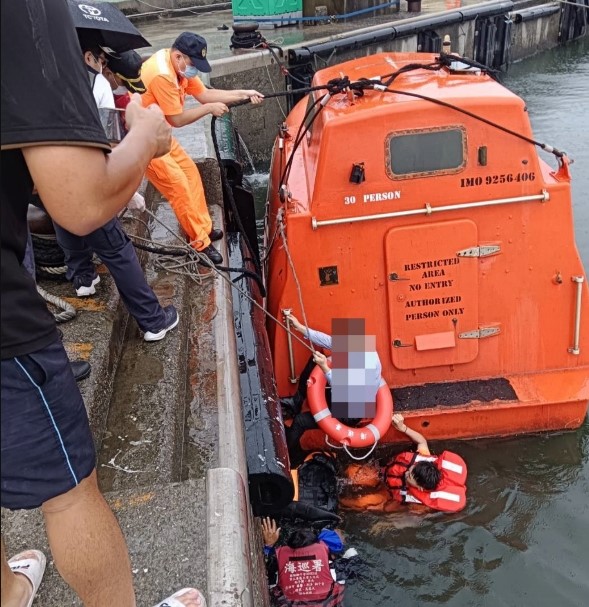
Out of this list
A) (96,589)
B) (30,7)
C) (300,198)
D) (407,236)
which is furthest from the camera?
(300,198)

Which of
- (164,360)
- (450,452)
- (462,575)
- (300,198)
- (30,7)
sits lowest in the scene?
(462,575)

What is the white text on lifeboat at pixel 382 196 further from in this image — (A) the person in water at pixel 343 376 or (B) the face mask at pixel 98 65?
(B) the face mask at pixel 98 65

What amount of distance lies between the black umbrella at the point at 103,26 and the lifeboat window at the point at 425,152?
1.62 metres

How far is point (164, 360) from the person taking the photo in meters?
3.46

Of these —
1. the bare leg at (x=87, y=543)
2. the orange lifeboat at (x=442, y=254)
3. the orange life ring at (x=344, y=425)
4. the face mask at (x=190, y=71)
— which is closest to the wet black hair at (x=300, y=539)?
the orange life ring at (x=344, y=425)

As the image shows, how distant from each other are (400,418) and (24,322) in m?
3.25

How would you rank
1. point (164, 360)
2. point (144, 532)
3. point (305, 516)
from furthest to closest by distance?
point (305, 516) → point (164, 360) → point (144, 532)

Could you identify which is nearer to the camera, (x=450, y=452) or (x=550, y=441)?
(x=450, y=452)

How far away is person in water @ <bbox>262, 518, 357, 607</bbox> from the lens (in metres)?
3.38

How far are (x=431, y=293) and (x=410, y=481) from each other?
122 cm

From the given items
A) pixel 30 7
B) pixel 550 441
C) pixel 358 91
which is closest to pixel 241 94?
pixel 358 91

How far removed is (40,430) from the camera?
147 centimetres

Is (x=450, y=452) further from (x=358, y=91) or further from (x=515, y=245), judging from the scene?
(x=358, y=91)

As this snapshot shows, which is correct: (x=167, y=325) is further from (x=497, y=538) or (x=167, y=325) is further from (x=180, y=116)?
(x=497, y=538)
